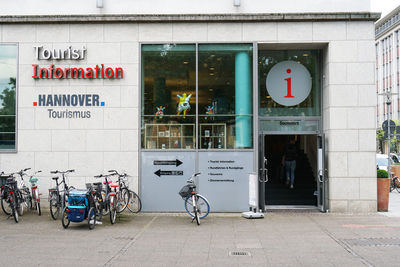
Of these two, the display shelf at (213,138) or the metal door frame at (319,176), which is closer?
the metal door frame at (319,176)

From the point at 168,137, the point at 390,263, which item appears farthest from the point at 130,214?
the point at 390,263

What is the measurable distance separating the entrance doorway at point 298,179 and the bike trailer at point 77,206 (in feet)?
17.4

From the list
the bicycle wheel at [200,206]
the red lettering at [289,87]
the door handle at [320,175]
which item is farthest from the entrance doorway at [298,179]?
the bicycle wheel at [200,206]

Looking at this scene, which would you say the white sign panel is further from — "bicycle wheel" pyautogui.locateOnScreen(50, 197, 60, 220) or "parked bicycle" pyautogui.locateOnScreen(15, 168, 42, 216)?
"parked bicycle" pyautogui.locateOnScreen(15, 168, 42, 216)

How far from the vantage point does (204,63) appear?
41.2 feet

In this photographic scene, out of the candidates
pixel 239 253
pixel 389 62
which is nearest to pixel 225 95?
pixel 239 253

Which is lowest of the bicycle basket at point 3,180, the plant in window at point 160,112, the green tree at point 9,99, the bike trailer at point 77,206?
the bike trailer at point 77,206

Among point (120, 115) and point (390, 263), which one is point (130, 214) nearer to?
point (120, 115)

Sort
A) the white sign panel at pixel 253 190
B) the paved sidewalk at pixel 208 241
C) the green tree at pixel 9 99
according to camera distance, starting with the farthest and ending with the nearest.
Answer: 1. the green tree at pixel 9 99
2. the white sign panel at pixel 253 190
3. the paved sidewalk at pixel 208 241

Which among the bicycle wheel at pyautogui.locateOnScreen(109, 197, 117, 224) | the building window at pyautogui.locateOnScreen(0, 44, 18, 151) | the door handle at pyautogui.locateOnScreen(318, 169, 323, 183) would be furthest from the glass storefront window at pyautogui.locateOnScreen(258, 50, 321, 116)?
the building window at pyautogui.locateOnScreen(0, 44, 18, 151)

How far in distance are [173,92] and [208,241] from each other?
5.28m

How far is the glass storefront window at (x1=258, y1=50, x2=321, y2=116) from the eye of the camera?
42.6 feet

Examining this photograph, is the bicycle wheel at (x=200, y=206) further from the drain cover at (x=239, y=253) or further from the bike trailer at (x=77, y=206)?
the drain cover at (x=239, y=253)

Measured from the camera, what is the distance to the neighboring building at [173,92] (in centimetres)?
1216
